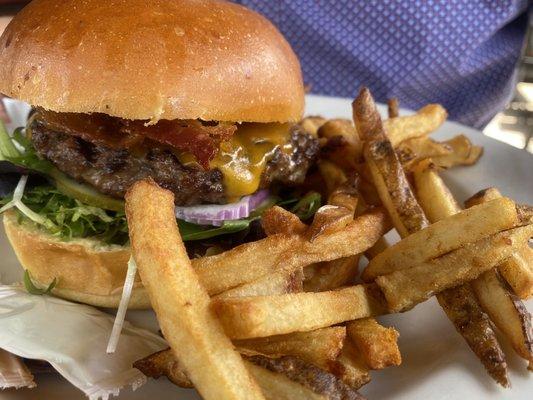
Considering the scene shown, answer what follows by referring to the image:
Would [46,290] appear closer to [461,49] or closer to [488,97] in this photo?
[461,49]

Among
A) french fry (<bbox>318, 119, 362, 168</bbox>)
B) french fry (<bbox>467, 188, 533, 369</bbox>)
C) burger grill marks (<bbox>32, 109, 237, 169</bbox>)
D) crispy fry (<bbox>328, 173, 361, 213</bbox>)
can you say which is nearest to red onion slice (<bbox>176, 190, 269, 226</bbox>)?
A: burger grill marks (<bbox>32, 109, 237, 169</bbox>)

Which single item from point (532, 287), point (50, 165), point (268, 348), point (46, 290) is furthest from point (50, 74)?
point (532, 287)

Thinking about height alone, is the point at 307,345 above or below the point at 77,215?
above

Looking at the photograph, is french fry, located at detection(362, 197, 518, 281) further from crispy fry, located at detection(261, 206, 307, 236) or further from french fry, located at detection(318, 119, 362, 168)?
french fry, located at detection(318, 119, 362, 168)

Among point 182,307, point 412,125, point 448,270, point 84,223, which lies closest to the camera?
point 182,307

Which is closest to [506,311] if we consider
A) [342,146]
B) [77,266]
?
[342,146]

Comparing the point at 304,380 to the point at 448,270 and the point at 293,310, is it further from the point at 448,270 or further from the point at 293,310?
the point at 448,270
